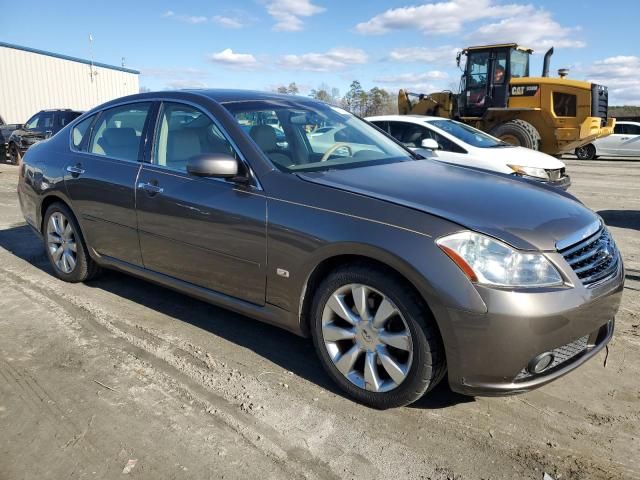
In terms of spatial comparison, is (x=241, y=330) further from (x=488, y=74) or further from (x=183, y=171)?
(x=488, y=74)

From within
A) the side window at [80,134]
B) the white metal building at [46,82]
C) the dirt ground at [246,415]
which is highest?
the white metal building at [46,82]

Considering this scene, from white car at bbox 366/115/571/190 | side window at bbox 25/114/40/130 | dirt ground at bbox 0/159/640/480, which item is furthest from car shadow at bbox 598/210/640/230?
side window at bbox 25/114/40/130

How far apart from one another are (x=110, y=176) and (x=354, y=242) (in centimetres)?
235

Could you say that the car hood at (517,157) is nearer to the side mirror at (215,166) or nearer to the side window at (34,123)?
the side mirror at (215,166)

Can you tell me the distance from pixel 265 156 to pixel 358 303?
114cm

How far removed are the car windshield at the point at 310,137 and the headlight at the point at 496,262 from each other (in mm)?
1177

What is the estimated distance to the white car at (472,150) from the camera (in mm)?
8000

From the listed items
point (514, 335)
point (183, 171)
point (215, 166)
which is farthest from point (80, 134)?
point (514, 335)

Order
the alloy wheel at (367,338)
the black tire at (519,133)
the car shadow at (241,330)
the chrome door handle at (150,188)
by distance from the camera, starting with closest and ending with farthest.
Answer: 1. the alloy wheel at (367,338)
2. the car shadow at (241,330)
3. the chrome door handle at (150,188)
4. the black tire at (519,133)

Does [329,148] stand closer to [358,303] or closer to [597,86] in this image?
[358,303]

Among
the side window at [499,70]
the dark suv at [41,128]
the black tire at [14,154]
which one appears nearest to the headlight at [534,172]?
the side window at [499,70]

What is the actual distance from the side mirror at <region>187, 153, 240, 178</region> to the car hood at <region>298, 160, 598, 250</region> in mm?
425

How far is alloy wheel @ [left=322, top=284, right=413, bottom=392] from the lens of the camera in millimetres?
2744

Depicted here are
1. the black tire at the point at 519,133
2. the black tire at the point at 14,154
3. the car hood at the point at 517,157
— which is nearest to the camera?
the car hood at the point at 517,157
